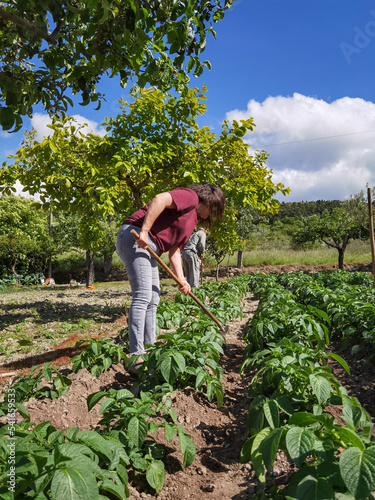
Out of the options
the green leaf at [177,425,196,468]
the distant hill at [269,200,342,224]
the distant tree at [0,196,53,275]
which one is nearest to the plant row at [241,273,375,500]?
the green leaf at [177,425,196,468]

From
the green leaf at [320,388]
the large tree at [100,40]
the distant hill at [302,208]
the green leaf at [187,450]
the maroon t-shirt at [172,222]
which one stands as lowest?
the green leaf at [187,450]

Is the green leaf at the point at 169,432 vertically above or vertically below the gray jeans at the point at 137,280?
below

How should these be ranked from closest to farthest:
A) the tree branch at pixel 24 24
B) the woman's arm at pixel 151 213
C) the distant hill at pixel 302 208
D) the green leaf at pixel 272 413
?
the green leaf at pixel 272 413 < the tree branch at pixel 24 24 < the woman's arm at pixel 151 213 < the distant hill at pixel 302 208

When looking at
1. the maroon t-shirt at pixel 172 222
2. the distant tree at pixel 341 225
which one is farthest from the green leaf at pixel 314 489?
the distant tree at pixel 341 225

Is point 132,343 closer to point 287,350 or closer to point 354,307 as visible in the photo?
point 287,350

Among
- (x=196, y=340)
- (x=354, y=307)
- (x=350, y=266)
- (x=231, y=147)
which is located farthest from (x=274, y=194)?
(x=350, y=266)

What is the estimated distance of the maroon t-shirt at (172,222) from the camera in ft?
10.2

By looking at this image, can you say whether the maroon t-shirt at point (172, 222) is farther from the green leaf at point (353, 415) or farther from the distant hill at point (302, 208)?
the distant hill at point (302, 208)

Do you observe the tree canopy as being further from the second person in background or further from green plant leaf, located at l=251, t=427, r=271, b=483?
green plant leaf, located at l=251, t=427, r=271, b=483

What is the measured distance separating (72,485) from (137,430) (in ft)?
2.14

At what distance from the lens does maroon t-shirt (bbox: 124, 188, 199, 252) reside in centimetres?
312

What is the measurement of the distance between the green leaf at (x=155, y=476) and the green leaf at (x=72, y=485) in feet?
2.32

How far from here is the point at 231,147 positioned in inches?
270

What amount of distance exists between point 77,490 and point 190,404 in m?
1.60
